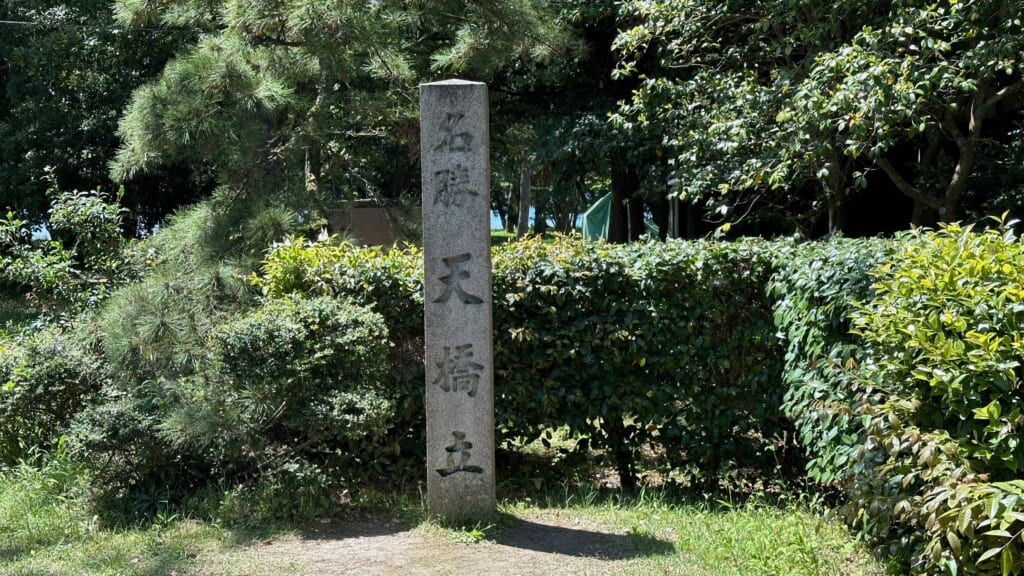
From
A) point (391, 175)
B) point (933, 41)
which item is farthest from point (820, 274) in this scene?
point (391, 175)

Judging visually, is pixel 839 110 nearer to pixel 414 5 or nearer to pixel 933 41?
pixel 933 41

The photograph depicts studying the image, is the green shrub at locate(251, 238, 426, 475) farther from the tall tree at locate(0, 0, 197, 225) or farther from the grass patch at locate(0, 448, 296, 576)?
the tall tree at locate(0, 0, 197, 225)

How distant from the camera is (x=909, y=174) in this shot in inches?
382

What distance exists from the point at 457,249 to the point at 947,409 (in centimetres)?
247

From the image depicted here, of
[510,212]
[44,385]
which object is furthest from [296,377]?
[510,212]

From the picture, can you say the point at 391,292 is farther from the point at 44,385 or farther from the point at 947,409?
the point at 947,409

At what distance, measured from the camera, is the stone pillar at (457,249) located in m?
5.06

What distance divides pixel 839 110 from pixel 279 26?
441 centimetres

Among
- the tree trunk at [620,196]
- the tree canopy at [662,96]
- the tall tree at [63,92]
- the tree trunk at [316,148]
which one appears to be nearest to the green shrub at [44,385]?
the tree canopy at [662,96]

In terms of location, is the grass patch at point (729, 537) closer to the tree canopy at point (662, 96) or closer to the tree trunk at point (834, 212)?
the tree canopy at point (662, 96)

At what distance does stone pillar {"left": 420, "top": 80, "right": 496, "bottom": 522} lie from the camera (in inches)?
199

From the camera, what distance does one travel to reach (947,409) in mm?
3873

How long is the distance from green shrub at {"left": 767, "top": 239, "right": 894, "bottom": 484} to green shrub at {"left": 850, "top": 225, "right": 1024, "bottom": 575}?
22 cm

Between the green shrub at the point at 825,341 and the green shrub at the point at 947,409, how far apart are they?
221 millimetres
